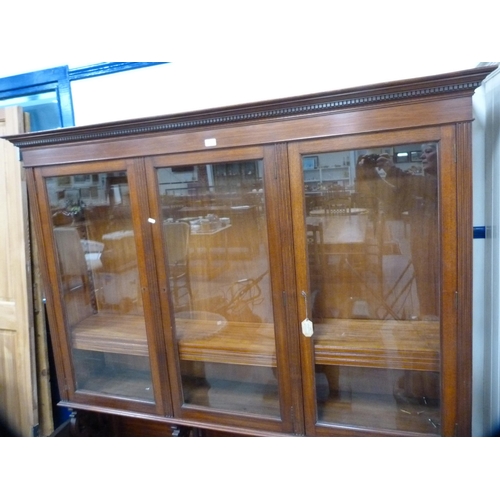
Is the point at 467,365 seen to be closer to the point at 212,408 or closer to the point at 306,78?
the point at 212,408

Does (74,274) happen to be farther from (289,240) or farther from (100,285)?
(289,240)

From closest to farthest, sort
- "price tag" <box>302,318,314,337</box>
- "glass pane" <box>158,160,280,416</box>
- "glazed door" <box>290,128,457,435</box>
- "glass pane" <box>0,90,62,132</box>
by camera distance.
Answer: "glazed door" <box>290,128,457,435</box> → "price tag" <box>302,318,314,337</box> → "glass pane" <box>158,160,280,416</box> → "glass pane" <box>0,90,62,132</box>

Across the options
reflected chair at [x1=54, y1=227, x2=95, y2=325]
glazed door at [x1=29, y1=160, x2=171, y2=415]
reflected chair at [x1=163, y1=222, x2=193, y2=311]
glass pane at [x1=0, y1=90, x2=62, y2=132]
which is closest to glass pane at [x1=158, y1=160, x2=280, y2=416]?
reflected chair at [x1=163, y1=222, x2=193, y2=311]

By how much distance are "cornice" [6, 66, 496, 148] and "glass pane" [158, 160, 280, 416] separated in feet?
0.52

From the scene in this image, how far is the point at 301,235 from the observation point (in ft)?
3.92

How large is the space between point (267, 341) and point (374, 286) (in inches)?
16.7

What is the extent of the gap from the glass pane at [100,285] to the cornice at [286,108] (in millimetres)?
169

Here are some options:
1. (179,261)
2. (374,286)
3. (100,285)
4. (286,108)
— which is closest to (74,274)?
(100,285)

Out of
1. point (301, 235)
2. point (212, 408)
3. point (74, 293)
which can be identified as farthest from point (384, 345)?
point (74, 293)

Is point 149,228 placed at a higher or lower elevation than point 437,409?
higher

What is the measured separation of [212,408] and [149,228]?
2.30ft

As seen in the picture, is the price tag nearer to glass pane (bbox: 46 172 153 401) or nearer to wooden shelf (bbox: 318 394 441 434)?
wooden shelf (bbox: 318 394 441 434)

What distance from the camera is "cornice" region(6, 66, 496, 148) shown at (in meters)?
0.98

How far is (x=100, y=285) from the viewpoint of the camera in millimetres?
1648
